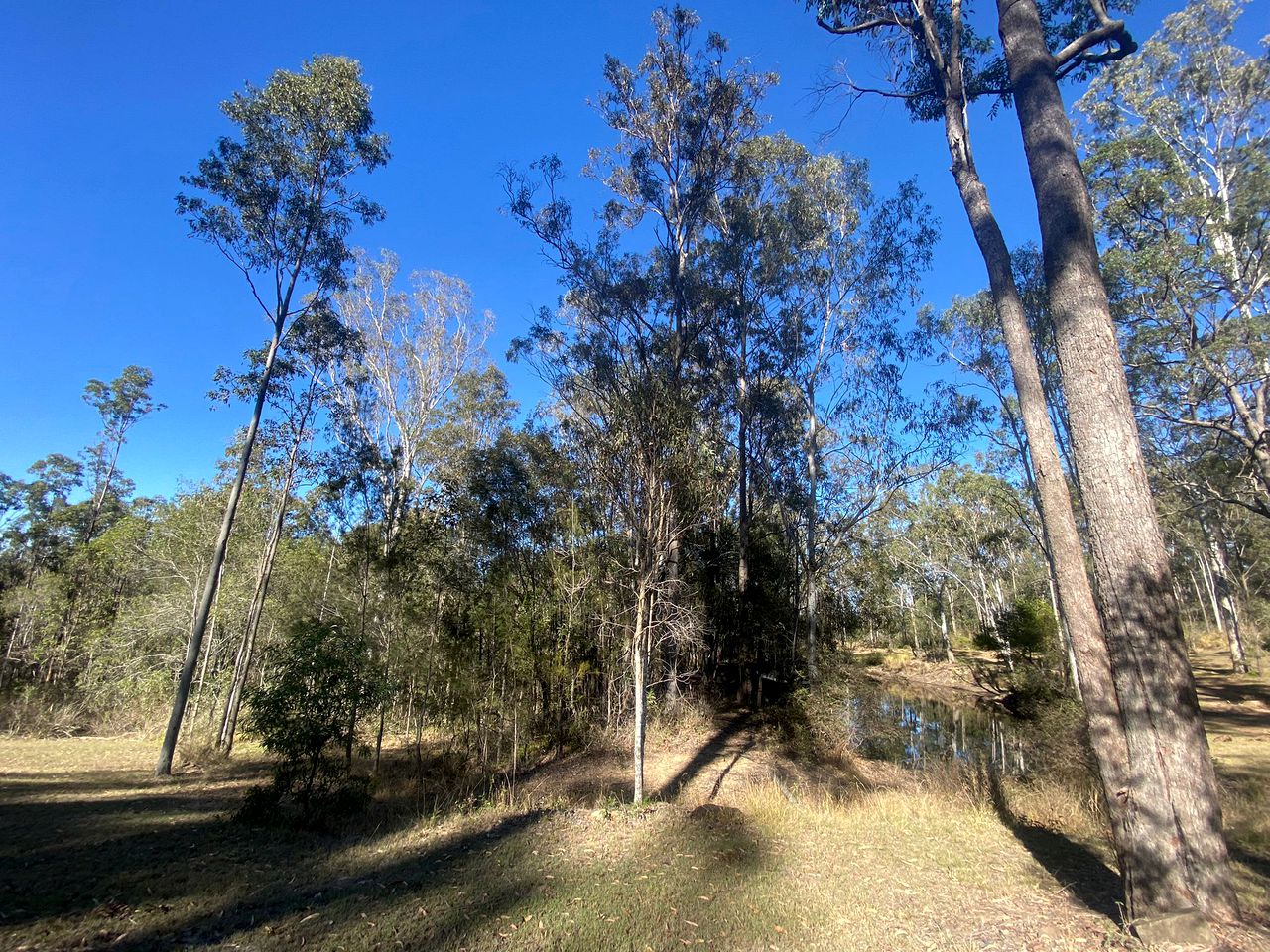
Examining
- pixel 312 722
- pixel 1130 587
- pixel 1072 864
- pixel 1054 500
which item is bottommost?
pixel 1072 864

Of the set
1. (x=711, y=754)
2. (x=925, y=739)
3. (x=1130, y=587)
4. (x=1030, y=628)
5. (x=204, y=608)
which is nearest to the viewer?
(x=1130, y=587)

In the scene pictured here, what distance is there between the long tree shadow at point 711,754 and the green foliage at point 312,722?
14.7 ft

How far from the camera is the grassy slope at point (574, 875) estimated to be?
401 centimetres

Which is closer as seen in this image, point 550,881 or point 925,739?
point 550,881

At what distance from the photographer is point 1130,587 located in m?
4.05

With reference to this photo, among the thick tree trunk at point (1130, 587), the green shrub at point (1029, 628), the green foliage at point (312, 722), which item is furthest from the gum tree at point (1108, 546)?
the green shrub at point (1029, 628)

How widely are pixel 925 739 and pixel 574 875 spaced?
40.7 ft

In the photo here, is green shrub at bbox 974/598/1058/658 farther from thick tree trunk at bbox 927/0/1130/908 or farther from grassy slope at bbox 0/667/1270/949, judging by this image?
thick tree trunk at bbox 927/0/1130/908

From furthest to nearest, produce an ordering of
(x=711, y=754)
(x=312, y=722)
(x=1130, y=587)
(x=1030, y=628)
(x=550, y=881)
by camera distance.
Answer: (x=1030, y=628) → (x=711, y=754) → (x=312, y=722) → (x=550, y=881) → (x=1130, y=587)

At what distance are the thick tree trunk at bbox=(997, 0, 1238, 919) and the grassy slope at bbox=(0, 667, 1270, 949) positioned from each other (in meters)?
0.45

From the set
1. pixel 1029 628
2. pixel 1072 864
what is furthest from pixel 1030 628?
pixel 1072 864

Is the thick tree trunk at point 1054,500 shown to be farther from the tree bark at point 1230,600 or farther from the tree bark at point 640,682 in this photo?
the tree bark at point 1230,600

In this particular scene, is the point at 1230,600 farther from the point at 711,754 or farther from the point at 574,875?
the point at 574,875

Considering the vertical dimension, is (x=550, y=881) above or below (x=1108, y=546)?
below
